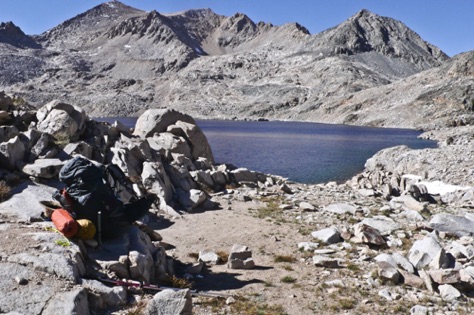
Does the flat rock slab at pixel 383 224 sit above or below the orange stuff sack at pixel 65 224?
below

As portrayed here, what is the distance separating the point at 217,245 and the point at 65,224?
21.3 ft

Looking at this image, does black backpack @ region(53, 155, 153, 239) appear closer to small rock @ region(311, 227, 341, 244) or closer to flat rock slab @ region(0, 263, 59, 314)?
flat rock slab @ region(0, 263, 59, 314)

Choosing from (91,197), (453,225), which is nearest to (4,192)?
(91,197)

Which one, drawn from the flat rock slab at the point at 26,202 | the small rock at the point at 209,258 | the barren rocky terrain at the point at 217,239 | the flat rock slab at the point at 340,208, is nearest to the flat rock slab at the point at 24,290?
the barren rocky terrain at the point at 217,239

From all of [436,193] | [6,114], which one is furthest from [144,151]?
[436,193]

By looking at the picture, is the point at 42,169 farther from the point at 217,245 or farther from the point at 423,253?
the point at 423,253

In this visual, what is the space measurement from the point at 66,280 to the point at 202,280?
4.19 meters

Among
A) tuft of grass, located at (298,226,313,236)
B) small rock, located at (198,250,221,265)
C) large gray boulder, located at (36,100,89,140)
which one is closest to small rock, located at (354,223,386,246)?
tuft of grass, located at (298,226,313,236)

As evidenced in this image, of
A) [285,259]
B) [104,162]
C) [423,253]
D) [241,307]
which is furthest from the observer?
[104,162]

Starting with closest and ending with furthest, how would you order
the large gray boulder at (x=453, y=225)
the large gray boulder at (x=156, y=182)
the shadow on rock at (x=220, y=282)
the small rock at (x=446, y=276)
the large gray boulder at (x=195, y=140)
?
the small rock at (x=446, y=276) < the shadow on rock at (x=220, y=282) < the large gray boulder at (x=453, y=225) < the large gray boulder at (x=156, y=182) < the large gray boulder at (x=195, y=140)

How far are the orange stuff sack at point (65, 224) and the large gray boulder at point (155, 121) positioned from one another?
19461 mm

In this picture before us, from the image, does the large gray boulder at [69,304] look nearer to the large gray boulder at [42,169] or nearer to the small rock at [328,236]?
the large gray boulder at [42,169]

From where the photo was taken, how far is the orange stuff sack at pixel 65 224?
10172 mm

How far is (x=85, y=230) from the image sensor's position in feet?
35.2
